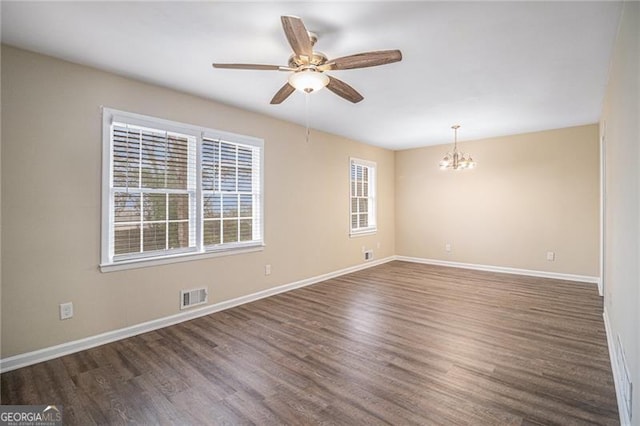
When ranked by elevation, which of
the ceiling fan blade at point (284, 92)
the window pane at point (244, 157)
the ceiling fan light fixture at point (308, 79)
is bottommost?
the window pane at point (244, 157)

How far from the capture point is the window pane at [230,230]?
12.9 feet

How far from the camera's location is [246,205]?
4.19m

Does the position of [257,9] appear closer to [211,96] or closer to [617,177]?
[211,96]

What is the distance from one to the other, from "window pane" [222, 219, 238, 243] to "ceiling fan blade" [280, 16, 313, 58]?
2.50 meters

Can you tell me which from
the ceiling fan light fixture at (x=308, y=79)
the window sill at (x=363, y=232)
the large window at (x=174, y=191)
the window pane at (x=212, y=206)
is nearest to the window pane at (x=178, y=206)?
the large window at (x=174, y=191)

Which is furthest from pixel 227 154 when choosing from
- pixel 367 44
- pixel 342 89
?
pixel 367 44

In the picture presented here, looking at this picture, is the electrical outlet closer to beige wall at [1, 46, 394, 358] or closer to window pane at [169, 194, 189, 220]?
beige wall at [1, 46, 394, 358]

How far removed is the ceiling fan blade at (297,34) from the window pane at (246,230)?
2600 millimetres

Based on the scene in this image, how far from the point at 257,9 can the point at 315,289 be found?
149 inches

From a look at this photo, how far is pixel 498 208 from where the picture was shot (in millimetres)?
5844

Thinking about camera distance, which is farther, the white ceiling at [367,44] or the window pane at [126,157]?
the window pane at [126,157]

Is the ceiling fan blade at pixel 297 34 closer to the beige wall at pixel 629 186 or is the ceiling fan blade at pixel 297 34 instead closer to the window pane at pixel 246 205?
the beige wall at pixel 629 186

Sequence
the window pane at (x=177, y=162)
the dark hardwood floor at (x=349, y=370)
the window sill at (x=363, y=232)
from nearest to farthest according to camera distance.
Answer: the dark hardwood floor at (x=349, y=370) → the window pane at (x=177, y=162) → the window sill at (x=363, y=232)

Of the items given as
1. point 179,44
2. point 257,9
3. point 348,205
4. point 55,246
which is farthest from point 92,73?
point 348,205
